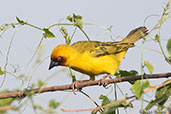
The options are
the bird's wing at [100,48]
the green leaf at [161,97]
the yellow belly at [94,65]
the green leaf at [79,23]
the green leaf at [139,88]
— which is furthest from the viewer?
the bird's wing at [100,48]

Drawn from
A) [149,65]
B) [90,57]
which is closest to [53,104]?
[149,65]

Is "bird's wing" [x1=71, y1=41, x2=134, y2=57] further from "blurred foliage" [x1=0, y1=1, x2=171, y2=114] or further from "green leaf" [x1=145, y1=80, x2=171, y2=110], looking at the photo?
"green leaf" [x1=145, y1=80, x2=171, y2=110]

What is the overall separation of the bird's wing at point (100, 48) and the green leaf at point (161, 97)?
95.0 inches

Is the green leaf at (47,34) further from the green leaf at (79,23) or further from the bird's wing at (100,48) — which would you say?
the bird's wing at (100,48)

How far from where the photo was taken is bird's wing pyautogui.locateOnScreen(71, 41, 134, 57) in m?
4.77

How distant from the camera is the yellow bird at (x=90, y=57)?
177 inches

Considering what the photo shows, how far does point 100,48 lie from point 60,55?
77 centimetres

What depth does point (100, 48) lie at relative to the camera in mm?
4789

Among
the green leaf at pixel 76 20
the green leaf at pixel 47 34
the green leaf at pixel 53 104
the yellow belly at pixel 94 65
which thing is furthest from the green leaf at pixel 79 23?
the yellow belly at pixel 94 65

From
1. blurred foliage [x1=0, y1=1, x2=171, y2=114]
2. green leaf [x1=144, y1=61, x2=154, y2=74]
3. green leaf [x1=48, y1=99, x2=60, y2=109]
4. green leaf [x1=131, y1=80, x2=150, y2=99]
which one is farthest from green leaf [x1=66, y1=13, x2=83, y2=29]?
green leaf [x1=48, y1=99, x2=60, y2=109]

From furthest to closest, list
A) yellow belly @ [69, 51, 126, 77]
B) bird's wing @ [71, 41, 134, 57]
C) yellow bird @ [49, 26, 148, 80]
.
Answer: bird's wing @ [71, 41, 134, 57] → yellow belly @ [69, 51, 126, 77] → yellow bird @ [49, 26, 148, 80]

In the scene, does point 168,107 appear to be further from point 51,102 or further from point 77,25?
point 77,25

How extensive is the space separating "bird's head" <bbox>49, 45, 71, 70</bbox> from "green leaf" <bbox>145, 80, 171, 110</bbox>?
229cm

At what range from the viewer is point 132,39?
18.8ft
